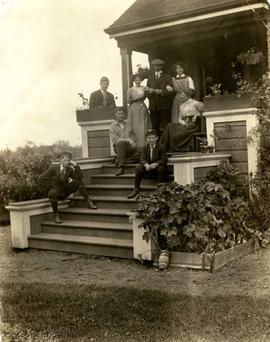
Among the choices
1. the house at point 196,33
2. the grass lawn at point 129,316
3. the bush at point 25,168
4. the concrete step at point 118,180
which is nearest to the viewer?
the grass lawn at point 129,316

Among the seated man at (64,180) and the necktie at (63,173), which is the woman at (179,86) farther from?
the necktie at (63,173)

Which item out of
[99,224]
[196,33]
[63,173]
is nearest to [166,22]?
[196,33]

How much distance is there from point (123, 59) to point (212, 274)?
545 centimetres

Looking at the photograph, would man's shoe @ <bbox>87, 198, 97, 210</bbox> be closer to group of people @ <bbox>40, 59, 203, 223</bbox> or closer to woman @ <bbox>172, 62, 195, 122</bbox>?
group of people @ <bbox>40, 59, 203, 223</bbox>

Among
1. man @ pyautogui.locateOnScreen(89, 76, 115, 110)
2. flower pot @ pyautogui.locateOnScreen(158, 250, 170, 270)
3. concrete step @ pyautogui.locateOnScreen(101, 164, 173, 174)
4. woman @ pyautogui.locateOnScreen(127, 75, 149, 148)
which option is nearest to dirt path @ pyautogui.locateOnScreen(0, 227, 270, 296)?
flower pot @ pyautogui.locateOnScreen(158, 250, 170, 270)

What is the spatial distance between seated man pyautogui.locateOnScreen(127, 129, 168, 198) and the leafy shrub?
759 millimetres

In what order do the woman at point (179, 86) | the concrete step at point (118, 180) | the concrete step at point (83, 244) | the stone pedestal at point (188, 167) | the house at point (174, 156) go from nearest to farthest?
the concrete step at point (83, 244) → the stone pedestal at point (188, 167) → the house at point (174, 156) → the concrete step at point (118, 180) → the woman at point (179, 86)

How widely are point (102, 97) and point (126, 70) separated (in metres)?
0.84

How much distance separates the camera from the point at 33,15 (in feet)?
18.0

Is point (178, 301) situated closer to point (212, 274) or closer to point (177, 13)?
point (212, 274)

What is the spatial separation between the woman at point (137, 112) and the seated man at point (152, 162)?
5.25 ft

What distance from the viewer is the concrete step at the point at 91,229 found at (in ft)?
21.0

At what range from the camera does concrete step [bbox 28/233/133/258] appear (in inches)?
242

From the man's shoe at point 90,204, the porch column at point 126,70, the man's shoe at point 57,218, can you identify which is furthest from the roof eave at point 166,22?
the man's shoe at point 57,218
